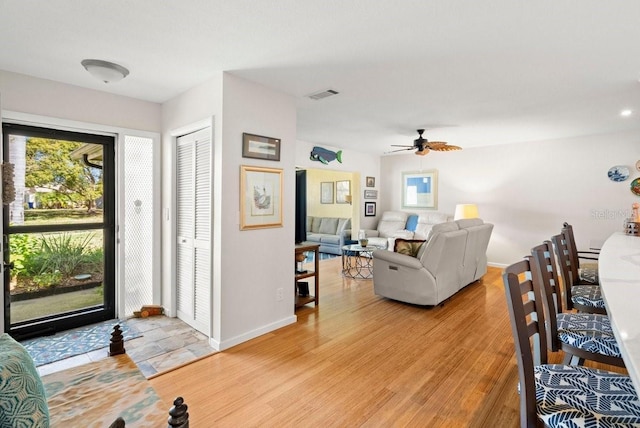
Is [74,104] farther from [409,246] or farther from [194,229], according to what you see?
[409,246]

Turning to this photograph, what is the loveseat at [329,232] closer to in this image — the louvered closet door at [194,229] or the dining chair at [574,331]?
the louvered closet door at [194,229]

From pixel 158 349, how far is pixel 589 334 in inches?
118

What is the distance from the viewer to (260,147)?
118 inches

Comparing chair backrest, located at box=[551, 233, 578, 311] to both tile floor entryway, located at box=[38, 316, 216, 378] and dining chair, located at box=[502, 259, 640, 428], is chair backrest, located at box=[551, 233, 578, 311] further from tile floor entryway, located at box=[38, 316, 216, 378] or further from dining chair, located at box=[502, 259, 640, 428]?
tile floor entryway, located at box=[38, 316, 216, 378]

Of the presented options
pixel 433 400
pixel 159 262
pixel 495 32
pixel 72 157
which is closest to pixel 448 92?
pixel 495 32

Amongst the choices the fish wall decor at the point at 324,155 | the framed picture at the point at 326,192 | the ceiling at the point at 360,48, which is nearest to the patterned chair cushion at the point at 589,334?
the ceiling at the point at 360,48

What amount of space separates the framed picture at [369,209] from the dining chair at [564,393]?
6.22 meters

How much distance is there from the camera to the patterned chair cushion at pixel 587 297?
7.01 feet

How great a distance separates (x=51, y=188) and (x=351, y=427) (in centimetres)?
332

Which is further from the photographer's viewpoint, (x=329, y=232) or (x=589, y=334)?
(x=329, y=232)

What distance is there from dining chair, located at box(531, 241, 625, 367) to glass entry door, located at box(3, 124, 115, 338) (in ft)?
12.3

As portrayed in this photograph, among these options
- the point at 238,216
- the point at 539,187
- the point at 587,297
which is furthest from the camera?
the point at 539,187

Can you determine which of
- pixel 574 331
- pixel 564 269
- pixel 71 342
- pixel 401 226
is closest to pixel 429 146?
pixel 401 226

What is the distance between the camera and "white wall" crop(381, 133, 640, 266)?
504 cm
